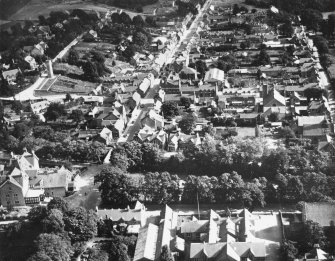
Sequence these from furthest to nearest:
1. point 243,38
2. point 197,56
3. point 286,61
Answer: point 243,38
point 197,56
point 286,61

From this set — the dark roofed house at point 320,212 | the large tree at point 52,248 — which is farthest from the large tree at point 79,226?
the dark roofed house at point 320,212

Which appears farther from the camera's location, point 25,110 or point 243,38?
point 243,38

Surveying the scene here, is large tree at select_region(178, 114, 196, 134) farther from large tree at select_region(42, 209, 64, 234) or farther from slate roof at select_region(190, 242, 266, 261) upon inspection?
slate roof at select_region(190, 242, 266, 261)

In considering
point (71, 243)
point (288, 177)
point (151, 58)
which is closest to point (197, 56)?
point (151, 58)

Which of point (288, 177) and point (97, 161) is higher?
point (288, 177)

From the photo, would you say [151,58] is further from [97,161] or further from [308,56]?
[97,161]

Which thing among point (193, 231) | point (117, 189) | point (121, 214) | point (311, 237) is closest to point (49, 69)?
point (117, 189)

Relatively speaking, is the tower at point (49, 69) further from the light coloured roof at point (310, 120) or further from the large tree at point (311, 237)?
the large tree at point (311, 237)

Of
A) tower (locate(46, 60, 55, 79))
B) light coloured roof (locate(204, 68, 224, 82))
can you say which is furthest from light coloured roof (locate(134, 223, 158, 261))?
tower (locate(46, 60, 55, 79))
